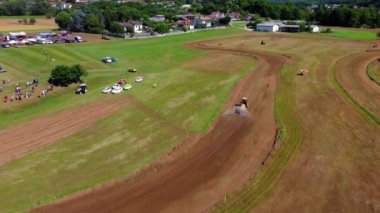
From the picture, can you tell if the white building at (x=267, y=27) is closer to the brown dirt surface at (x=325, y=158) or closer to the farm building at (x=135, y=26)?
the farm building at (x=135, y=26)

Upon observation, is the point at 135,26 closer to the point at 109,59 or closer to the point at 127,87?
the point at 109,59

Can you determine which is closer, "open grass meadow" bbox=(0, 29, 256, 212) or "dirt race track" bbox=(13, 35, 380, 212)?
"dirt race track" bbox=(13, 35, 380, 212)

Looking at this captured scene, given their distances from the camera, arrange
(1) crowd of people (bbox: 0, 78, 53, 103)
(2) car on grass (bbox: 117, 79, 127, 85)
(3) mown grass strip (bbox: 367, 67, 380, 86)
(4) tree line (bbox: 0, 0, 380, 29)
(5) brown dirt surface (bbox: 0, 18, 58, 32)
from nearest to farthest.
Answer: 1. (1) crowd of people (bbox: 0, 78, 53, 103)
2. (3) mown grass strip (bbox: 367, 67, 380, 86)
3. (2) car on grass (bbox: 117, 79, 127, 85)
4. (4) tree line (bbox: 0, 0, 380, 29)
5. (5) brown dirt surface (bbox: 0, 18, 58, 32)

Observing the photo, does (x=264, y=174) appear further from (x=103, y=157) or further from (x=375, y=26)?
(x=375, y=26)

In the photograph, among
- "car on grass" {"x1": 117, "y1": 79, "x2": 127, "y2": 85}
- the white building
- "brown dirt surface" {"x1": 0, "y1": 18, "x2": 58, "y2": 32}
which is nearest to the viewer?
"car on grass" {"x1": 117, "y1": 79, "x2": 127, "y2": 85}

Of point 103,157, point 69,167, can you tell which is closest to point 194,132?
point 103,157

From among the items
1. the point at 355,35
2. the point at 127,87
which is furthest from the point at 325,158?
the point at 355,35

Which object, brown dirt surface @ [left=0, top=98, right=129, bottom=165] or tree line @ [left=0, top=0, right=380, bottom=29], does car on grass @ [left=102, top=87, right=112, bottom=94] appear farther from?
tree line @ [left=0, top=0, right=380, bottom=29]

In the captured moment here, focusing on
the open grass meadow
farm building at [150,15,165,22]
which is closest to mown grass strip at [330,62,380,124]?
the open grass meadow
